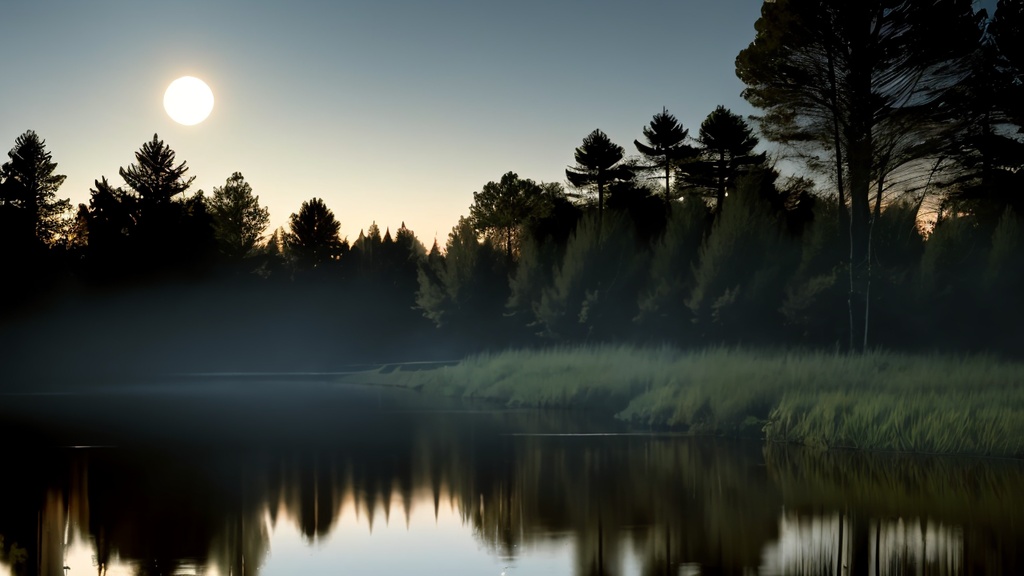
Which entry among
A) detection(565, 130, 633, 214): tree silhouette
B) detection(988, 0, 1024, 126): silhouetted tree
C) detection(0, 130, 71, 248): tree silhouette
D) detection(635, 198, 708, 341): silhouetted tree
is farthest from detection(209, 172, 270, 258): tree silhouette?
detection(988, 0, 1024, 126): silhouetted tree

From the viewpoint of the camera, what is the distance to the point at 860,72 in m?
29.8

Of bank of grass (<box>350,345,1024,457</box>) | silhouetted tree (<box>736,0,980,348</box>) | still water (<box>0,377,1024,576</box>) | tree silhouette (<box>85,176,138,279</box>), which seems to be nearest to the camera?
still water (<box>0,377,1024,576</box>)

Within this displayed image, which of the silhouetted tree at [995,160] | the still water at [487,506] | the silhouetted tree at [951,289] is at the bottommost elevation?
the still water at [487,506]

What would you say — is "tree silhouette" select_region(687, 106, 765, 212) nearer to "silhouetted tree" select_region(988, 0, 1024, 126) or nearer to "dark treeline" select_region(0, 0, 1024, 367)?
"dark treeline" select_region(0, 0, 1024, 367)

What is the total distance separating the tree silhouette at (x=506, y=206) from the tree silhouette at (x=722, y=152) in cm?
3026

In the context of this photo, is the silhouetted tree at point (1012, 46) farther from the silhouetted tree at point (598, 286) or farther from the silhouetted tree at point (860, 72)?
the silhouetted tree at point (598, 286)

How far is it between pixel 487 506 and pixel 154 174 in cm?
7770

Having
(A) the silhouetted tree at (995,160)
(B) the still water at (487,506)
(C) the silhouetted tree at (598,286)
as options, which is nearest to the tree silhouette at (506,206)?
(C) the silhouetted tree at (598,286)

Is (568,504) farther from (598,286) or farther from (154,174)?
(154,174)

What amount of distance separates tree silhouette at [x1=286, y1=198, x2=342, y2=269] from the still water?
89237mm

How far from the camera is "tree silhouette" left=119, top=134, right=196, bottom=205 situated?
8206 centimetres

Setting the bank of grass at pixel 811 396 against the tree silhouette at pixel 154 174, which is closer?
the bank of grass at pixel 811 396

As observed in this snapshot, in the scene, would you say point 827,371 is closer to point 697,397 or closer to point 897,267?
point 697,397

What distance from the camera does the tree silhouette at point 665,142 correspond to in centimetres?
7400
